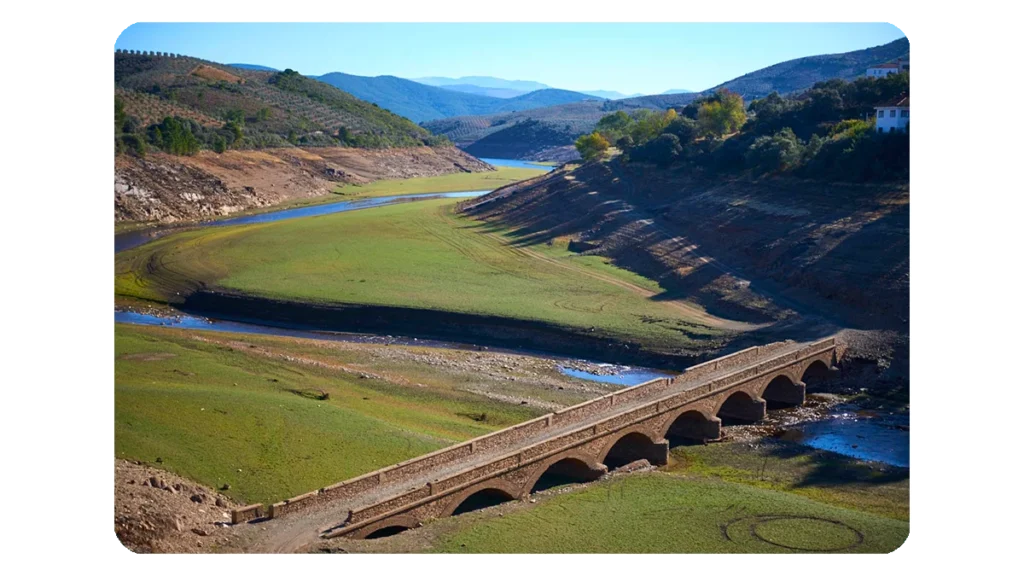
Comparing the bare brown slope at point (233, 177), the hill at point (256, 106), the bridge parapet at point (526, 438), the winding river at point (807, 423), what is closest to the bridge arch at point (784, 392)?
the bridge parapet at point (526, 438)

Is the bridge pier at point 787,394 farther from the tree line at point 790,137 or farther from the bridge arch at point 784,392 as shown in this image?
the tree line at point 790,137

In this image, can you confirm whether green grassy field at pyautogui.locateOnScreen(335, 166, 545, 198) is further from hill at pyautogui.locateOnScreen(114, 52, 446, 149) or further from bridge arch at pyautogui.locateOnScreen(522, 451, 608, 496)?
bridge arch at pyautogui.locateOnScreen(522, 451, 608, 496)

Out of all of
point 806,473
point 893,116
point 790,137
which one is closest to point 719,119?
point 790,137

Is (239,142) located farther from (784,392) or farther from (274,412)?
(784,392)

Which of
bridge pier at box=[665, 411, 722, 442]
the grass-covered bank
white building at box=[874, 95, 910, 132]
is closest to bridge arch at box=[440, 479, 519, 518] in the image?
the grass-covered bank

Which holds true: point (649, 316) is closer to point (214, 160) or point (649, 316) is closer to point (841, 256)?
point (841, 256)
